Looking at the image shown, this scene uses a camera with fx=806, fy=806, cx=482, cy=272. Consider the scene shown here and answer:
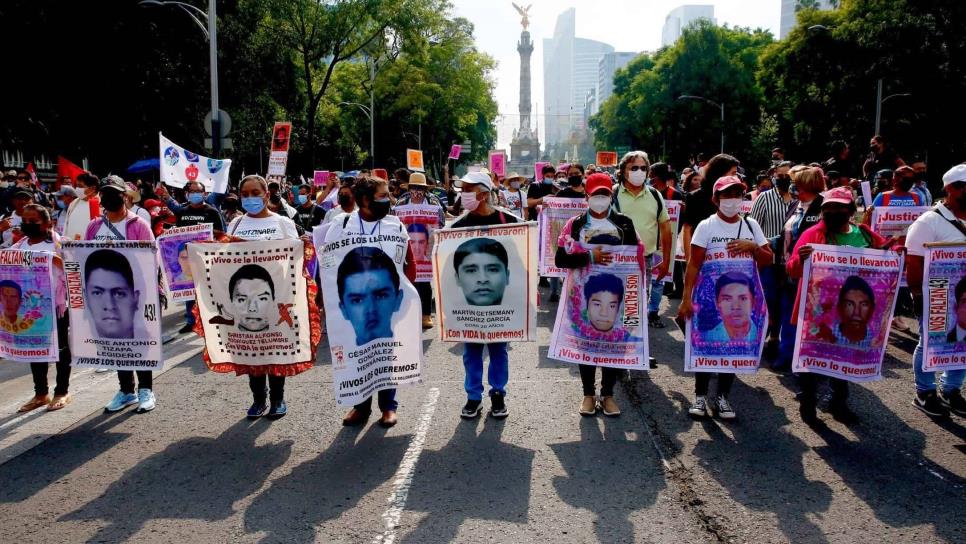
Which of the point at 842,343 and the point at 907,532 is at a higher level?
the point at 842,343

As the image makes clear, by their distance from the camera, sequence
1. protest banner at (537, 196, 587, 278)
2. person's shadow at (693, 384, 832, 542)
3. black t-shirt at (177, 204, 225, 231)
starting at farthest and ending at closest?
protest banner at (537, 196, 587, 278) < black t-shirt at (177, 204, 225, 231) < person's shadow at (693, 384, 832, 542)

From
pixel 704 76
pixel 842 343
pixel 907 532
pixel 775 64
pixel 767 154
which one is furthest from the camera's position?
pixel 704 76

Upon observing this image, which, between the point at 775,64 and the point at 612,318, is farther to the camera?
the point at 775,64

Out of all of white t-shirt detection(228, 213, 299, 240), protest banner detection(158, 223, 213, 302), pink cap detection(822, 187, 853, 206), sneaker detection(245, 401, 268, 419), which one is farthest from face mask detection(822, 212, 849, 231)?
protest banner detection(158, 223, 213, 302)

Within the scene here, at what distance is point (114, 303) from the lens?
653 cm

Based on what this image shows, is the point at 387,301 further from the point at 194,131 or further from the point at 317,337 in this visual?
the point at 194,131

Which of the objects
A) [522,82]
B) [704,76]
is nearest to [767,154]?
[704,76]

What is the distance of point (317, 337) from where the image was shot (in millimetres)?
6363

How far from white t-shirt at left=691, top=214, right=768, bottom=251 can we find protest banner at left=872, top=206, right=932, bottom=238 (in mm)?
4309

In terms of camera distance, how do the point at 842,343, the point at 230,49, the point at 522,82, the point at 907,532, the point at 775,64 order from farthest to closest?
the point at 522,82 < the point at 775,64 < the point at 230,49 < the point at 842,343 < the point at 907,532

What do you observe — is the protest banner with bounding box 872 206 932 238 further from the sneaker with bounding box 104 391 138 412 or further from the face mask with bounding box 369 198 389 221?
the sneaker with bounding box 104 391 138 412

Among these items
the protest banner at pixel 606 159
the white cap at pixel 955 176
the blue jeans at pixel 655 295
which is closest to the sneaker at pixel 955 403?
the white cap at pixel 955 176

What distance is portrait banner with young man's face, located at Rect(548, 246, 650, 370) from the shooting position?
6238 mm

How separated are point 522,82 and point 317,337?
12122 centimetres
